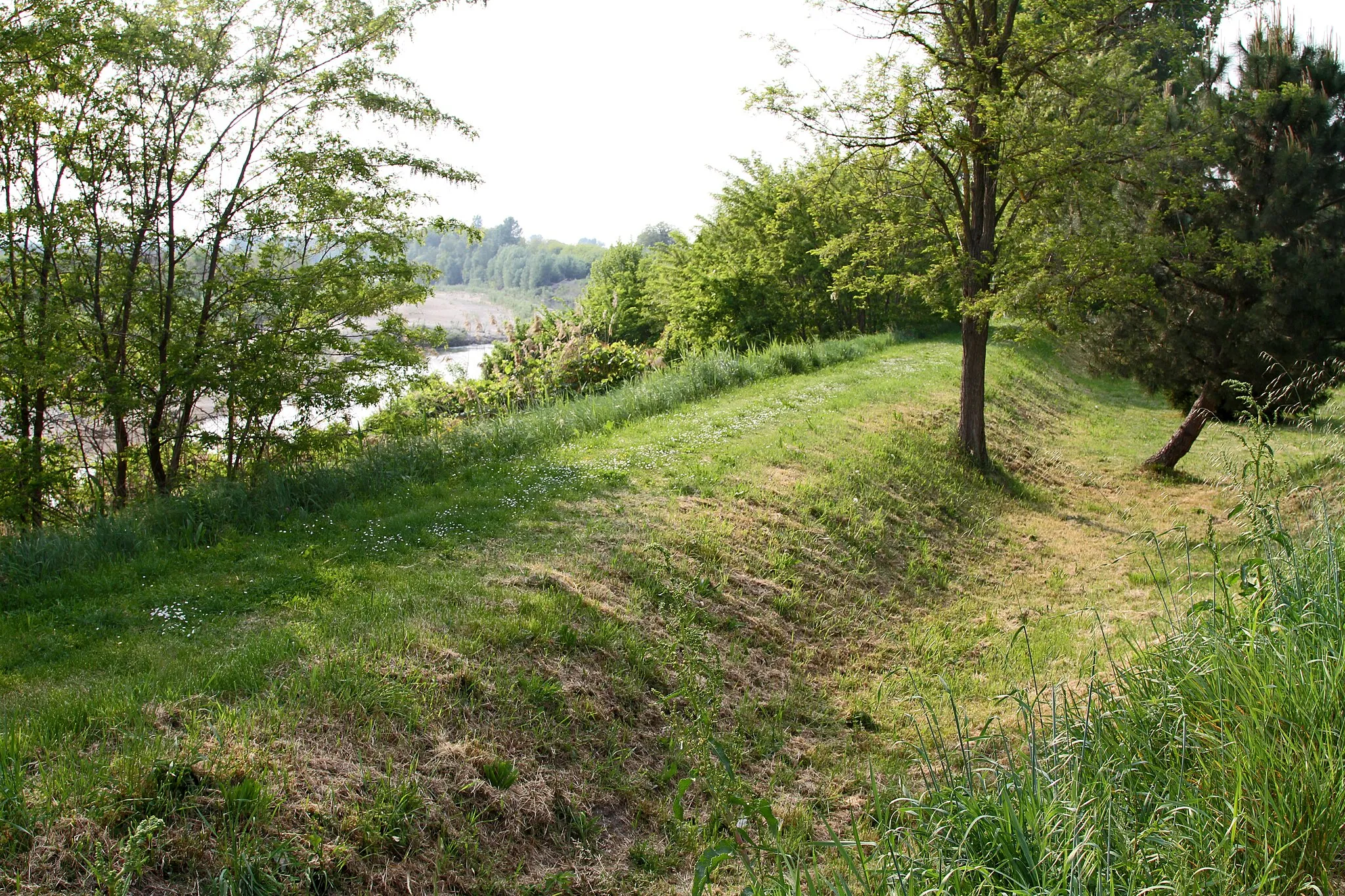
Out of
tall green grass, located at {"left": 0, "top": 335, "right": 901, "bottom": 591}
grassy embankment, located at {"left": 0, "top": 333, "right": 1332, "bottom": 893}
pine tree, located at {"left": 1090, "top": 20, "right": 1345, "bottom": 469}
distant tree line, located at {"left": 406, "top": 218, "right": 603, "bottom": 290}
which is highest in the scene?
distant tree line, located at {"left": 406, "top": 218, "right": 603, "bottom": 290}

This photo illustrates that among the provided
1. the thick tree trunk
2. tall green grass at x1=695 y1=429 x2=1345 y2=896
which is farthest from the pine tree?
tall green grass at x1=695 y1=429 x2=1345 y2=896

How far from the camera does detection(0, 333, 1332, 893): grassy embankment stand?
3.38 m

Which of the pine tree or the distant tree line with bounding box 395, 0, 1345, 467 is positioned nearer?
the distant tree line with bounding box 395, 0, 1345, 467

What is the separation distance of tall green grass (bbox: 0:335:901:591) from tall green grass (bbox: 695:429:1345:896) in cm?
469

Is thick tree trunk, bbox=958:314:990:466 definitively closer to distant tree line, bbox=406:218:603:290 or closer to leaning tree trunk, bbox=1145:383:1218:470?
leaning tree trunk, bbox=1145:383:1218:470

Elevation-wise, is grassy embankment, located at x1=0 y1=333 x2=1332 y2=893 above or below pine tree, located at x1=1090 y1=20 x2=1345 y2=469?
below

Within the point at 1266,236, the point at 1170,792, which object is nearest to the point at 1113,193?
the point at 1266,236

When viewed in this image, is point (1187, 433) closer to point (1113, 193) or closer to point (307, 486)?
point (1113, 193)

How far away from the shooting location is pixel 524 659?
495 centimetres

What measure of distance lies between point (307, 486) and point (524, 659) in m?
3.32

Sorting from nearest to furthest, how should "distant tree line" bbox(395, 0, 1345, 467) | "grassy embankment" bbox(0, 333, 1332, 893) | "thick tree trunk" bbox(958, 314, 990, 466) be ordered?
"grassy embankment" bbox(0, 333, 1332, 893) → "distant tree line" bbox(395, 0, 1345, 467) → "thick tree trunk" bbox(958, 314, 990, 466)

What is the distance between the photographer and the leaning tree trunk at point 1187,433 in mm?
12227

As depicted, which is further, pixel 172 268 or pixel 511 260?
pixel 511 260

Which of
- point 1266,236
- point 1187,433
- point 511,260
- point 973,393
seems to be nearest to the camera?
point 1266,236
